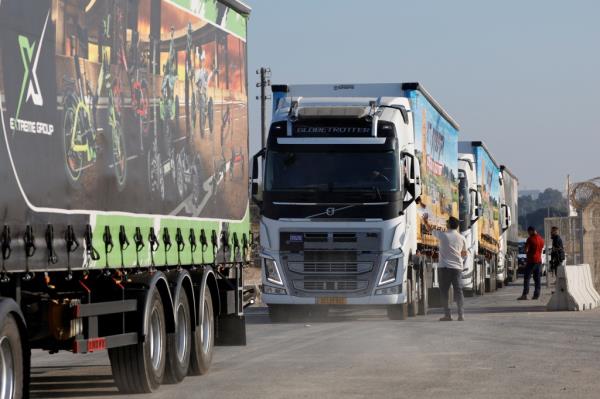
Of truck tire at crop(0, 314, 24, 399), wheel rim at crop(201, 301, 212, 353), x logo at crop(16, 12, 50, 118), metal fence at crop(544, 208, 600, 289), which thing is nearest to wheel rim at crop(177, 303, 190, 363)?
wheel rim at crop(201, 301, 212, 353)

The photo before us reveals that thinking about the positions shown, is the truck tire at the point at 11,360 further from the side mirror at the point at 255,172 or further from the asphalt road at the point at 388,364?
the side mirror at the point at 255,172

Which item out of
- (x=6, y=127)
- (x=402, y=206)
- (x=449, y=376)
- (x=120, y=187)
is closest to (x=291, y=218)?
(x=402, y=206)

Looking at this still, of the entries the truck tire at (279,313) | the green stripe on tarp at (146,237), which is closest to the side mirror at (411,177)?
the truck tire at (279,313)

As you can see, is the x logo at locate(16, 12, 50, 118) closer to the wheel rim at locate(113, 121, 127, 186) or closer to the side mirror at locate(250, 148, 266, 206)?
the wheel rim at locate(113, 121, 127, 186)

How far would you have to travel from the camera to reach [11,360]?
10406 mm

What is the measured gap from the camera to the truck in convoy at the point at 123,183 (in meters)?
10.4

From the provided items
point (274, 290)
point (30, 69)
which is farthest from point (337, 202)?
point (30, 69)

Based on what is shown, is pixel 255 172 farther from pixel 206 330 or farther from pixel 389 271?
pixel 206 330

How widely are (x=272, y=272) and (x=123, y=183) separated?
42.7ft

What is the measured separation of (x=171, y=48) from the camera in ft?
47.4

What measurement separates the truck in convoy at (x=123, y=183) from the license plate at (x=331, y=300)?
25.3 ft

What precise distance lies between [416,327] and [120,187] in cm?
1189

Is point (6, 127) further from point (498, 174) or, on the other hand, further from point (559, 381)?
point (498, 174)

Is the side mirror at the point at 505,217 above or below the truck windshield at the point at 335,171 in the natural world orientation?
above
